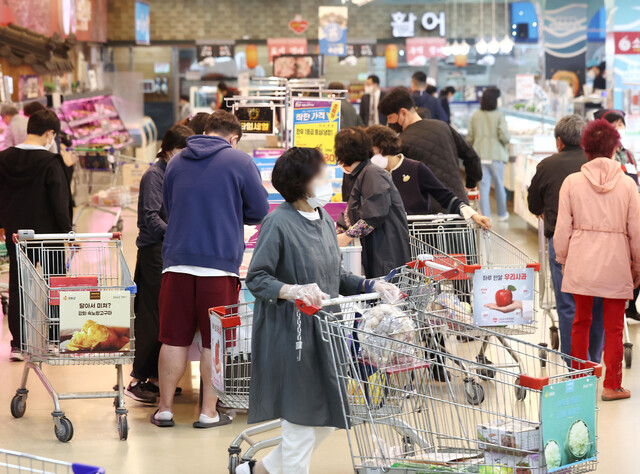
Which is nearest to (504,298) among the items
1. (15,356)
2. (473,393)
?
(473,393)

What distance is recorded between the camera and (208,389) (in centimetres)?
475

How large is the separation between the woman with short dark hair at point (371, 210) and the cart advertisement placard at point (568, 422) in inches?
83.4

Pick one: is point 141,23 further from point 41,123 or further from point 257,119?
point 41,123

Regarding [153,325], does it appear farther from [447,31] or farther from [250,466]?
[447,31]

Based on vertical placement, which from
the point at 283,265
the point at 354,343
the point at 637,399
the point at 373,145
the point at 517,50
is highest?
the point at 517,50

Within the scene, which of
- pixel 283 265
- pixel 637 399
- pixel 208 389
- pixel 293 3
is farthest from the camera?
pixel 293 3

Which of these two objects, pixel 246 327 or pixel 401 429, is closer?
pixel 401 429

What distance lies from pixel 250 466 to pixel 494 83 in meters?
19.7

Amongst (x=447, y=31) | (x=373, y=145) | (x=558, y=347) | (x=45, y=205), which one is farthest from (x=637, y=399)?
(x=447, y=31)

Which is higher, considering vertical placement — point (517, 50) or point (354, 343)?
point (517, 50)

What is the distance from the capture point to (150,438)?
185 inches

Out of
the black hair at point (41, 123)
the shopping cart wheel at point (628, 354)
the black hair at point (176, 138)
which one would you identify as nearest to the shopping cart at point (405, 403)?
the black hair at point (176, 138)

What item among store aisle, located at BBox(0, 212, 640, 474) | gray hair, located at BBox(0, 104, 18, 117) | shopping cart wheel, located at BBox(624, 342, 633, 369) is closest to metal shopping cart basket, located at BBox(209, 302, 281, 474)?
store aisle, located at BBox(0, 212, 640, 474)

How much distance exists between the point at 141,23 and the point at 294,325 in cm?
1884
